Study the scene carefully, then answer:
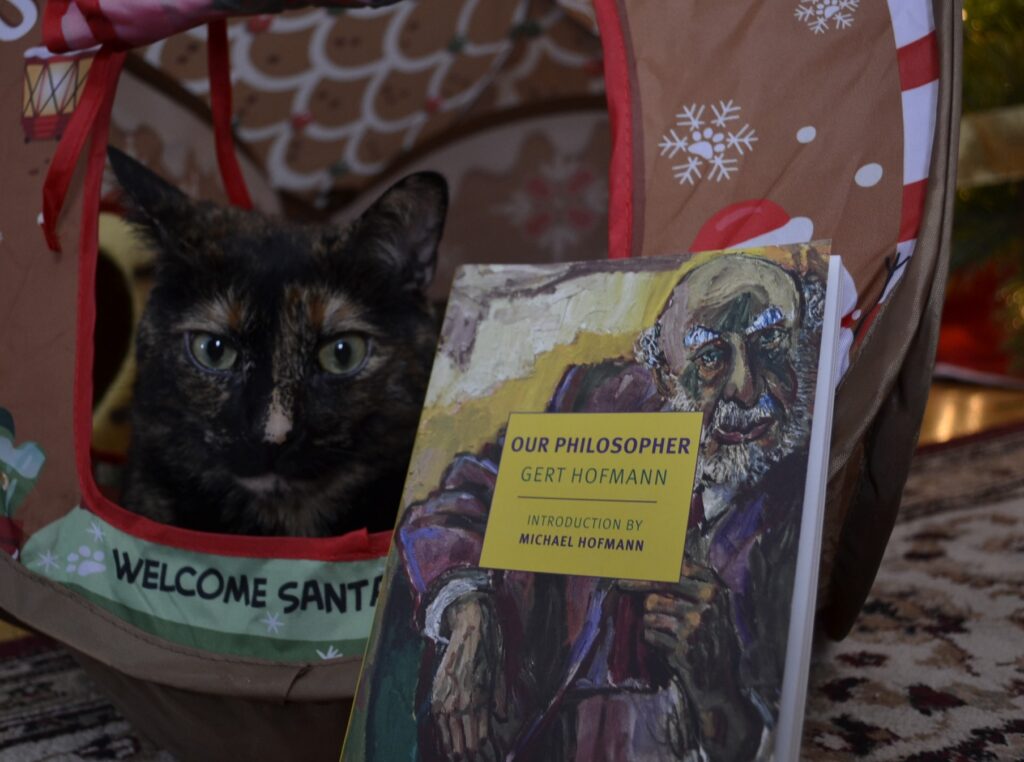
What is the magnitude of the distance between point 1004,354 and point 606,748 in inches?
106

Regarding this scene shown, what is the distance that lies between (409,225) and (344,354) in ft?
0.48

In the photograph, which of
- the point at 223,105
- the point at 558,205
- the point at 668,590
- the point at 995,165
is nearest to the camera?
the point at 668,590

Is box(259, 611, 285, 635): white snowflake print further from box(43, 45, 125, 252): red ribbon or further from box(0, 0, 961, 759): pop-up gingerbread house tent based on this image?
box(43, 45, 125, 252): red ribbon

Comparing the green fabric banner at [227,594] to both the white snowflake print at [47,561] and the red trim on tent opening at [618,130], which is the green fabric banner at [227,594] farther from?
the red trim on tent opening at [618,130]

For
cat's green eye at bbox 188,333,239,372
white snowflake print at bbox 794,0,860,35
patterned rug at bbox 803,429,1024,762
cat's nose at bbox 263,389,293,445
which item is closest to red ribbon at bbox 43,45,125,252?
cat's green eye at bbox 188,333,239,372

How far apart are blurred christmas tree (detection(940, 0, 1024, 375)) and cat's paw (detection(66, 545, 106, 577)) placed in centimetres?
185

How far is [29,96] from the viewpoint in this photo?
92 centimetres

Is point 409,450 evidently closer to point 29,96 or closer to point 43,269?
point 43,269

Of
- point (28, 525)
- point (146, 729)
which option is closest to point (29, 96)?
point (28, 525)

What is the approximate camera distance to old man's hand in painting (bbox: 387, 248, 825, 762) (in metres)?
0.58

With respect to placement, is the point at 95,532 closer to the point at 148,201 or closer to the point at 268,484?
the point at 268,484

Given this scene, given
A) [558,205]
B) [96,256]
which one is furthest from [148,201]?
[558,205]

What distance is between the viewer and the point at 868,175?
755 millimetres

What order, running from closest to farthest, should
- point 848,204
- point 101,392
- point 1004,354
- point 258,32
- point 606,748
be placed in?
point 606,748 < point 848,204 < point 101,392 < point 258,32 < point 1004,354
